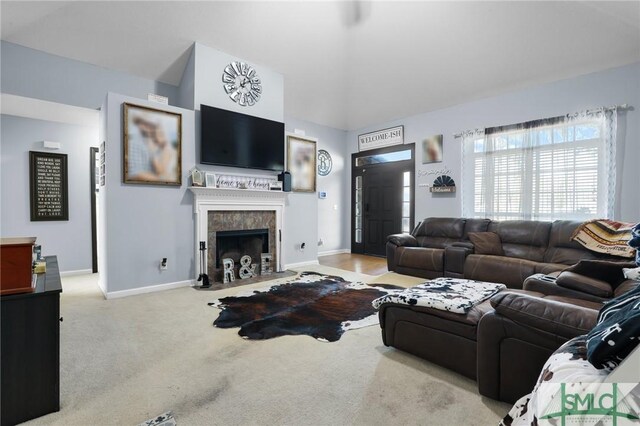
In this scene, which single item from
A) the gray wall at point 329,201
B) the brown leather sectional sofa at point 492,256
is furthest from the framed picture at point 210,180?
the brown leather sectional sofa at point 492,256

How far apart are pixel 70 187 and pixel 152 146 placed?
2.00 meters

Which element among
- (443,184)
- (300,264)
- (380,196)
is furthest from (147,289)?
(443,184)

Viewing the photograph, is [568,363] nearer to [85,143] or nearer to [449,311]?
[449,311]

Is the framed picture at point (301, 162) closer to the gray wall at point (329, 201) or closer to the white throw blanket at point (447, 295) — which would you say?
the gray wall at point (329, 201)

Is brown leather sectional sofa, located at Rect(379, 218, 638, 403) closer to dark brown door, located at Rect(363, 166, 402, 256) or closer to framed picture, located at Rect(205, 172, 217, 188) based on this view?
dark brown door, located at Rect(363, 166, 402, 256)

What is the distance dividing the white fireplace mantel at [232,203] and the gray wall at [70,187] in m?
2.16

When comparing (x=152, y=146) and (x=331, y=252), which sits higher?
(x=152, y=146)

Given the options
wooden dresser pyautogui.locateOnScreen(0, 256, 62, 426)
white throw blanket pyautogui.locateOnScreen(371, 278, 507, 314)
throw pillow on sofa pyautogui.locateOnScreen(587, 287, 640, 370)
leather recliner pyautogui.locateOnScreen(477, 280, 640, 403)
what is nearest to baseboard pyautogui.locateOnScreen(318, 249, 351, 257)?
white throw blanket pyautogui.locateOnScreen(371, 278, 507, 314)

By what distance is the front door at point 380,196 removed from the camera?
251 inches

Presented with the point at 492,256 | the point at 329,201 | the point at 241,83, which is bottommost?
the point at 492,256

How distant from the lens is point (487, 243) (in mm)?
4363

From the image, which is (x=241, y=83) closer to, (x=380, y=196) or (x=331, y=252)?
(x=380, y=196)

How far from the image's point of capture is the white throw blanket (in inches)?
76.6

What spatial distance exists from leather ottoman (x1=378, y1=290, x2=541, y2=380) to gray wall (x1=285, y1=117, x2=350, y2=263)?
3512 millimetres
